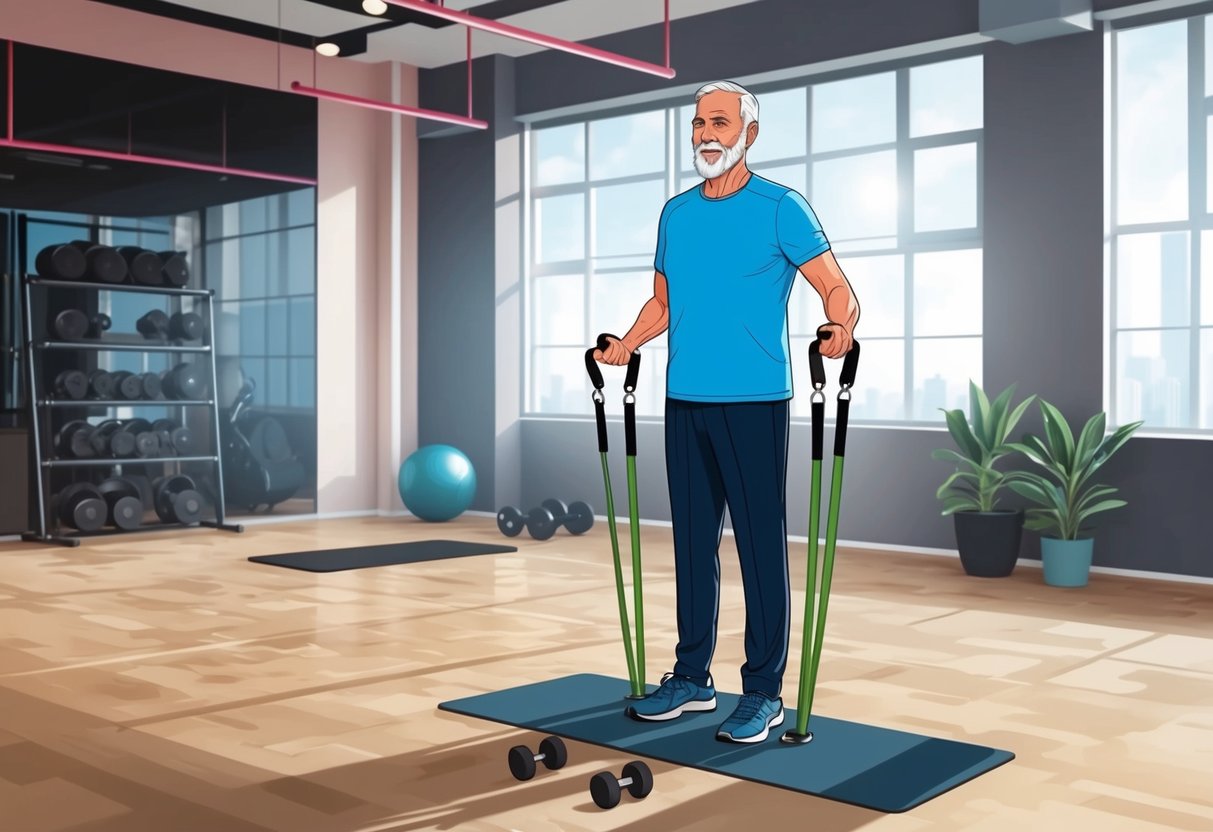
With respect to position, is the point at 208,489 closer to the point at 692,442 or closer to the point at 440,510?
the point at 440,510

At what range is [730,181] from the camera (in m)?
3.56

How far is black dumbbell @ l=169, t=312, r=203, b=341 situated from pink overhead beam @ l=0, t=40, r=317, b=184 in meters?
1.00

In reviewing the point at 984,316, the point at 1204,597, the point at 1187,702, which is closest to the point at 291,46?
the point at 984,316

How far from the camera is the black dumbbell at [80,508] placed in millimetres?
8062

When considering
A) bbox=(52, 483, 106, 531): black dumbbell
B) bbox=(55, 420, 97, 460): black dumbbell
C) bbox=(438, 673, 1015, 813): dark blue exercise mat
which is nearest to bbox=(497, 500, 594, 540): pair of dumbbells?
bbox=(52, 483, 106, 531): black dumbbell

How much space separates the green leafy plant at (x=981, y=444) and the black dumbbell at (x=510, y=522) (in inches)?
111

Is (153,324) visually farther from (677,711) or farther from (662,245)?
(677,711)

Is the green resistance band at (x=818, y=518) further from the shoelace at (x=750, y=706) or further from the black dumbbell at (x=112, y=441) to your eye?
the black dumbbell at (x=112, y=441)

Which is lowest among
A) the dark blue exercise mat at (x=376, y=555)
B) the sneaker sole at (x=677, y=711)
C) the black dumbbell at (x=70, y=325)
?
Result: the dark blue exercise mat at (x=376, y=555)

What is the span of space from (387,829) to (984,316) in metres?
5.47

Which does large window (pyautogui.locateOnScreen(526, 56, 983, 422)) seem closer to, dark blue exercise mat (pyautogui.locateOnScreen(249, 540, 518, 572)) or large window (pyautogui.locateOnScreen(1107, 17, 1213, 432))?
large window (pyautogui.locateOnScreen(1107, 17, 1213, 432))

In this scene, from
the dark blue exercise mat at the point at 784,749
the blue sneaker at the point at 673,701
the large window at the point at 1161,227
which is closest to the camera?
the dark blue exercise mat at the point at 784,749

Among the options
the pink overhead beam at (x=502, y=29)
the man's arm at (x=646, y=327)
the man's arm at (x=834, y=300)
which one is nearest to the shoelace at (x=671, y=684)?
the man's arm at (x=646, y=327)

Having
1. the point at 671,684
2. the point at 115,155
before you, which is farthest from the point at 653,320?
the point at 115,155
